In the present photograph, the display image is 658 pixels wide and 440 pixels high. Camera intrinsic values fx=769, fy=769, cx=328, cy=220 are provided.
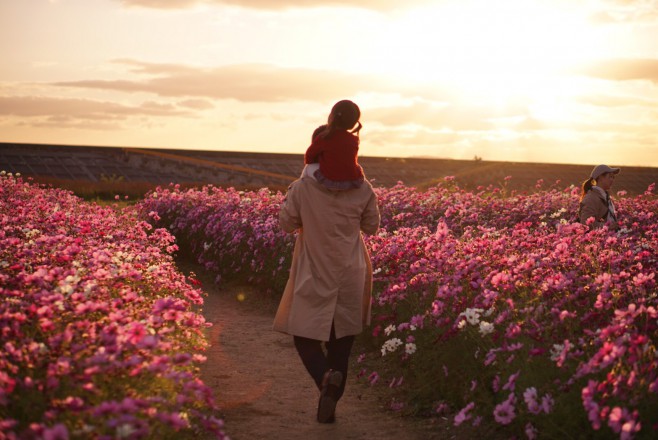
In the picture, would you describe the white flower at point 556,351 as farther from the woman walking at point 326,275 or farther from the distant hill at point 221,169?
the distant hill at point 221,169

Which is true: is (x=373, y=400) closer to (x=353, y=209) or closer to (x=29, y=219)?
(x=353, y=209)

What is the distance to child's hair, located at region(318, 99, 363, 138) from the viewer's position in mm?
5547

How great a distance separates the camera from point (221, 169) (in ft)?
111

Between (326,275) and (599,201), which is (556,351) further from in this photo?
(599,201)

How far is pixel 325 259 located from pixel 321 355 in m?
0.77

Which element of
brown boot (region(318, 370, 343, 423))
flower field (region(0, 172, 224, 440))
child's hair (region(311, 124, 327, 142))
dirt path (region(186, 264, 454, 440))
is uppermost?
child's hair (region(311, 124, 327, 142))

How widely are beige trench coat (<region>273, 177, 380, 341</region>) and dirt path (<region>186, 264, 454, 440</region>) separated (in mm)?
773

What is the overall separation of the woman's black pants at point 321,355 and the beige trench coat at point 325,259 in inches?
4.0

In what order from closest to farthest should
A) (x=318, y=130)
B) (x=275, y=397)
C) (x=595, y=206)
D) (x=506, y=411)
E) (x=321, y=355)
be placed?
(x=506, y=411), (x=318, y=130), (x=321, y=355), (x=275, y=397), (x=595, y=206)

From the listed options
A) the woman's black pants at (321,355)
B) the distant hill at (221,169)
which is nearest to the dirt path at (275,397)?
the woman's black pants at (321,355)

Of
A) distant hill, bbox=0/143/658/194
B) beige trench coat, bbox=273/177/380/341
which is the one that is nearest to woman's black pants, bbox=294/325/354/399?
beige trench coat, bbox=273/177/380/341

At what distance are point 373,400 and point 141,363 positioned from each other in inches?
114

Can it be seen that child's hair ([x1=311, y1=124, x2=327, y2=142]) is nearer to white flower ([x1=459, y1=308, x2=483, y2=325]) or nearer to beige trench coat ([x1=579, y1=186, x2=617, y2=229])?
white flower ([x1=459, y1=308, x2=483, y2=325])

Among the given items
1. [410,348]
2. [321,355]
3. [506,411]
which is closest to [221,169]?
[410,348]
